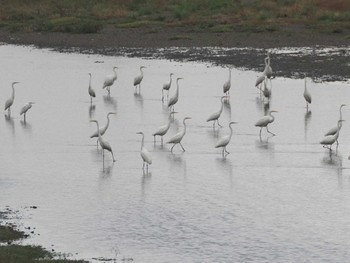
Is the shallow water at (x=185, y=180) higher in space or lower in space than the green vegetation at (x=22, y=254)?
higher

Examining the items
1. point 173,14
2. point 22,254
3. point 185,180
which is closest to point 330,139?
point 185,180

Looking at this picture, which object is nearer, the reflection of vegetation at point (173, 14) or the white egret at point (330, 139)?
the white egret at point (330, 139)

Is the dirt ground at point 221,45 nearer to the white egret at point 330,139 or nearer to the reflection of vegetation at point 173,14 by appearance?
the reflection of vegetation at point 173,14

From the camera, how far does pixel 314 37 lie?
178 feet

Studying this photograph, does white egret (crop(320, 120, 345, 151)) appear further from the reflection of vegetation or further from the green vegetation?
the reflection of vegetation

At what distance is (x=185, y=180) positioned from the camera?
75.4 feet

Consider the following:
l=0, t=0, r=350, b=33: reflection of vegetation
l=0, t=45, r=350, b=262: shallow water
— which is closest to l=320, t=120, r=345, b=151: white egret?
l=0, t=45, r=350, b=262: shallow water

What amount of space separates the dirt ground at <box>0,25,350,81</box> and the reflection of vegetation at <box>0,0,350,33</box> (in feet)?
4.30

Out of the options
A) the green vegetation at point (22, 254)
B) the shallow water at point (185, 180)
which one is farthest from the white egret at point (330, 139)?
the green vegetation at point (22, 254)

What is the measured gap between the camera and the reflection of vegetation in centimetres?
6006

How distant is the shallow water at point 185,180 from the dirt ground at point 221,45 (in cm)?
574

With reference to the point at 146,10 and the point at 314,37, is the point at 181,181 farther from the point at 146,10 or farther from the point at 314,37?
the point at 146,10

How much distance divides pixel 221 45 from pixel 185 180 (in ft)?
99.8

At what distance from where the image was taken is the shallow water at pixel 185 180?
17.8m
